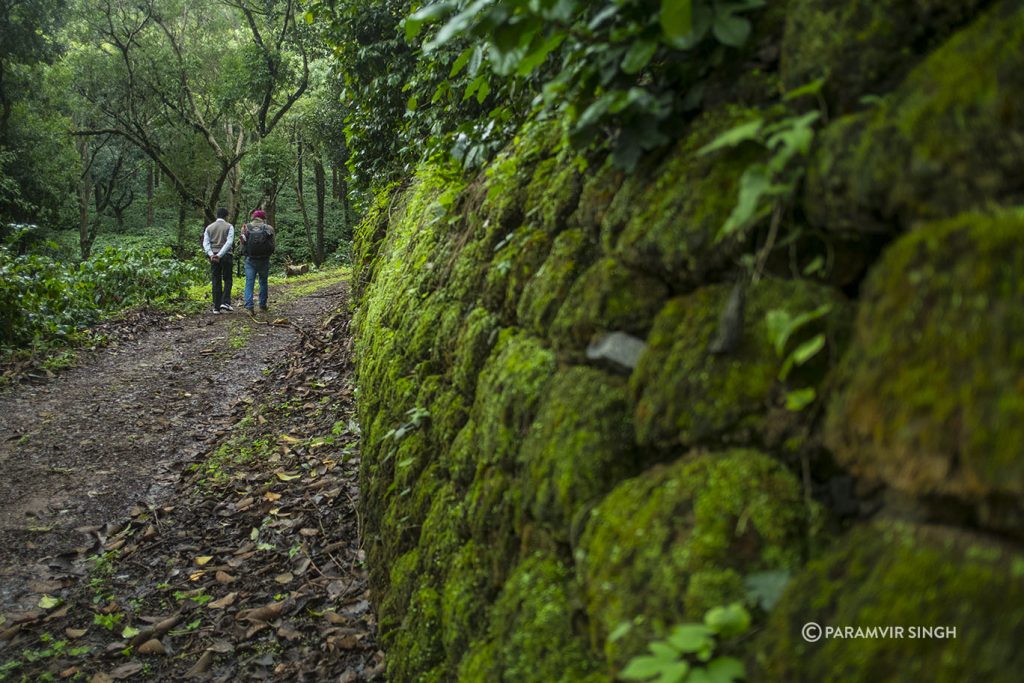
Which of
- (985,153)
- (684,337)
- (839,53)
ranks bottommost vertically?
(684,337)

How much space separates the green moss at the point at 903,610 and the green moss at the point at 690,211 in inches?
30.9

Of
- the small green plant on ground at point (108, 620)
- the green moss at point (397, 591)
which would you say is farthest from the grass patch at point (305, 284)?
the green moss at point (397, 591)

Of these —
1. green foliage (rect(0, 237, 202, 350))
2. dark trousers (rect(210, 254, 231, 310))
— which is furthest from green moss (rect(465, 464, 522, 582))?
dark trousers (rect(210, 254, 231, 310))

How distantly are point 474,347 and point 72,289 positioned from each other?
10.9m

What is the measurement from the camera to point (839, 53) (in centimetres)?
163

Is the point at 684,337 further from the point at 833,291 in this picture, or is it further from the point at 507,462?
the point at 507,462

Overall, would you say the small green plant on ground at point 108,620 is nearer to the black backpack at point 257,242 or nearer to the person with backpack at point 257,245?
the person with backpack at point 257,245

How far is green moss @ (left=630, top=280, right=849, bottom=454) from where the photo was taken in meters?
1.53

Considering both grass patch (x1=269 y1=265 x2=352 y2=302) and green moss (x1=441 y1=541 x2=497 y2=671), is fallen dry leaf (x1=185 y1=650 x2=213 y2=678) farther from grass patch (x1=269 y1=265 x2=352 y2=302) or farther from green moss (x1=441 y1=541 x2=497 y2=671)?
grass patch (x1=269 y1=265 x2=352 y2=302)

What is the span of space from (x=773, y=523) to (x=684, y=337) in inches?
20.5

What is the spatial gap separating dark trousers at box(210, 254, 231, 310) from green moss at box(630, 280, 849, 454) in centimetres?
1260

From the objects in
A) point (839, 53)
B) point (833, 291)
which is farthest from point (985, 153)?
point (839, 53)

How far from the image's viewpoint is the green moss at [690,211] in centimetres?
179

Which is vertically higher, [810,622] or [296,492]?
[810,622]
